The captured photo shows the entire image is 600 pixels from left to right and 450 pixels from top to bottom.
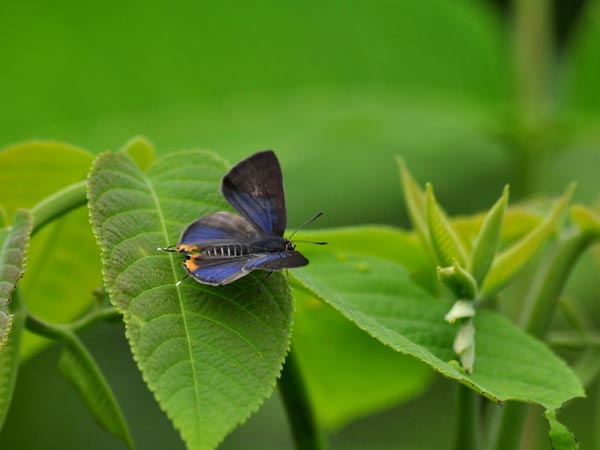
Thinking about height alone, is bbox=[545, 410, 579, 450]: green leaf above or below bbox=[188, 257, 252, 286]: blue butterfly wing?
below

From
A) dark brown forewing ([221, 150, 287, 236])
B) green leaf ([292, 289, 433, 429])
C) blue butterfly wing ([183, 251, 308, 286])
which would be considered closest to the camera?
blue butterfly wing ([183, 251, 308, 286])

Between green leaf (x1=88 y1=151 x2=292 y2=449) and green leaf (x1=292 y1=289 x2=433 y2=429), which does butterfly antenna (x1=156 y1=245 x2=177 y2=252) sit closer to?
green leaf (x1=88 y1=151 x2=292 y2=449)

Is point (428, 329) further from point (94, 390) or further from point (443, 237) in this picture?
point (94, 390)

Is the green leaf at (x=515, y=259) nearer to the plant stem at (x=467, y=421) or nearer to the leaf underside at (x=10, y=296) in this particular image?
the plant stem at (x=467, y=421)

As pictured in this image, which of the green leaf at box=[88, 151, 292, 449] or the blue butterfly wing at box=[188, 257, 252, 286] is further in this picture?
the blue butterfly wing at box=[188, 257, 252, 286]

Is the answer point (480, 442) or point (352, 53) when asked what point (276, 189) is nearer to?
point (480, 442)

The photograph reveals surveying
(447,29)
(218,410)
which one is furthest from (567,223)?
(447,29)

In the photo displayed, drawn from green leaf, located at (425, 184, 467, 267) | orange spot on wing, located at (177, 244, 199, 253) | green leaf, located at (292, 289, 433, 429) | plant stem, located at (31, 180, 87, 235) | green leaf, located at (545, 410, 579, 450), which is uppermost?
plant stem, located at (31, 180, 87, 235)

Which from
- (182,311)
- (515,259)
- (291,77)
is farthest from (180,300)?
(291,77)

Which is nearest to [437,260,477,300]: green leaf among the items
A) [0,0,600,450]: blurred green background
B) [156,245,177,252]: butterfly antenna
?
[156,245,177,252]: butterfly antenna
